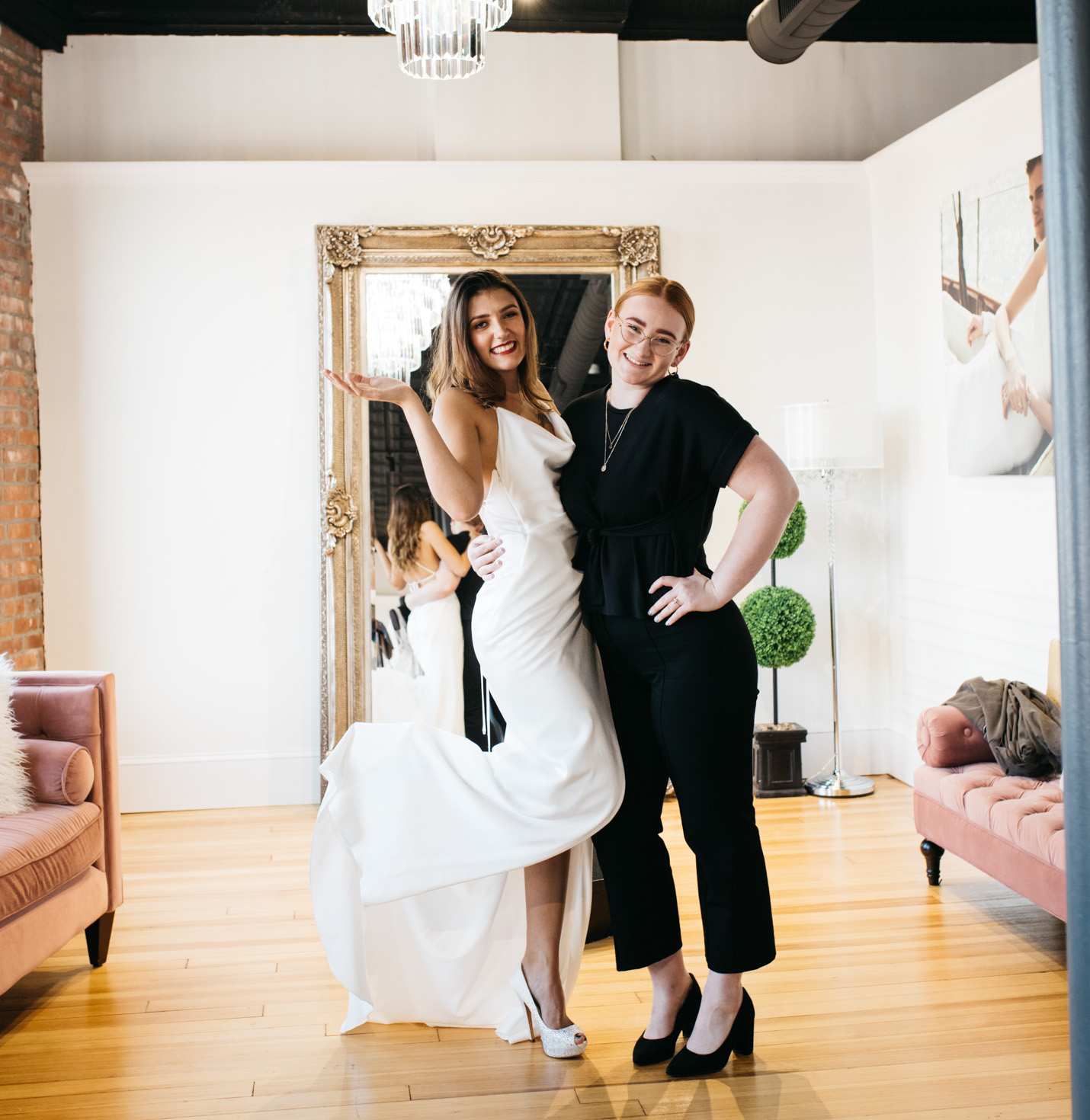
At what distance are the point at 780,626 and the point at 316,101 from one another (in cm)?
356

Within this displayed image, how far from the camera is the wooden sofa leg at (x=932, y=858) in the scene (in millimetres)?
3645

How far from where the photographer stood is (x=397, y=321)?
5.16 metres

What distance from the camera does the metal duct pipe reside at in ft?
13.7

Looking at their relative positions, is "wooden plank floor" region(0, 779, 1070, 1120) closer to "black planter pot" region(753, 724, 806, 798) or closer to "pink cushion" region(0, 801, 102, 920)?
"pink cushion" region(0, 801, 102, 920)

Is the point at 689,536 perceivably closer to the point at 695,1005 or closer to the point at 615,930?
the point at 615,930

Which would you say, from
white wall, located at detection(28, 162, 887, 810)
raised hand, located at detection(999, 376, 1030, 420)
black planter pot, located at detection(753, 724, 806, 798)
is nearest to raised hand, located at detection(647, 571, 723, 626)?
raised hand, located at detection(999, 376, 1030, 420)

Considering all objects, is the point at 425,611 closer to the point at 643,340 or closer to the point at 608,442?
the point at 608,442

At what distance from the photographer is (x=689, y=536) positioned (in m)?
2.39

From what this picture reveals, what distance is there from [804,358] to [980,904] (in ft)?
9.61

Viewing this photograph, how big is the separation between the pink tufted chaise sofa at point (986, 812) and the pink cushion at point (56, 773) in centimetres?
275

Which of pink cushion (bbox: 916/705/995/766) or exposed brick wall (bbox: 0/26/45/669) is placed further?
exposed brick wall (bbox: 0/26/45/669)

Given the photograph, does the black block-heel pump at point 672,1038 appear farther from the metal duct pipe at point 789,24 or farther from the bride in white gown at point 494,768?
the metal duct pipe at point 789,24

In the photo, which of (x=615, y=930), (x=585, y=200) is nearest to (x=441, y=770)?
(x=615, y=930)

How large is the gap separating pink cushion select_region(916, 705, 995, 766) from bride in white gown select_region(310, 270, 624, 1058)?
1.59 meters
